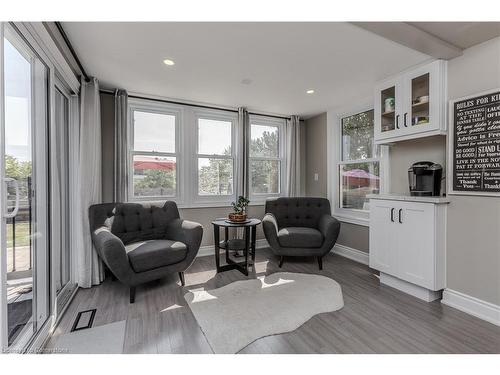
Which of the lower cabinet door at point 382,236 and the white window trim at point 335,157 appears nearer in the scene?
the lower cabinet door at point 382,236

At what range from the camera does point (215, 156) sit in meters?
3.85

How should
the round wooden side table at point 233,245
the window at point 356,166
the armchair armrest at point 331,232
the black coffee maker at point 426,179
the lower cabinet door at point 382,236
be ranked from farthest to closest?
the window at point 356,166 → the armchair armrest at point 331,232 → the round wooden side table at point 233,245 → the lower cabinet door at point 382,236 → the black coffee maker at point 426,179

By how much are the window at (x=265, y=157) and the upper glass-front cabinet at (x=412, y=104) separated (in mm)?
1860

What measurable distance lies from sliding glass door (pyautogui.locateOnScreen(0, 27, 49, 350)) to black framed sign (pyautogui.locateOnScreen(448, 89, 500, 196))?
341cm

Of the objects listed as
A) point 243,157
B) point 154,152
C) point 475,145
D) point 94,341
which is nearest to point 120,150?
point 154,152

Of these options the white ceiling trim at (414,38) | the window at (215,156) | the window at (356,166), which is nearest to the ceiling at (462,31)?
the white ceiling trim at (414,38)

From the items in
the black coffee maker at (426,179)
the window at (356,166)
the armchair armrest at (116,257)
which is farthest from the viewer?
the window at (356,166)

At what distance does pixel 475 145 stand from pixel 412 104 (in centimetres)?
72

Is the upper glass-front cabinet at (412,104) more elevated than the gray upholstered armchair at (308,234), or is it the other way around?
the upper glass-front cabinet at (412,104)

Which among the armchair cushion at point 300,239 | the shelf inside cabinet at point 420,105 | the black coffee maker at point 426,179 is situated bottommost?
the armchair cushion at point 300,239

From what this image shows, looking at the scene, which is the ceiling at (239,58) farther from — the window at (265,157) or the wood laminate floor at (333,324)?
the wood laminate floor at (333,324)

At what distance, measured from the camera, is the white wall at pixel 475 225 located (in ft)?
6.45

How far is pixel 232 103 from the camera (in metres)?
3.67
